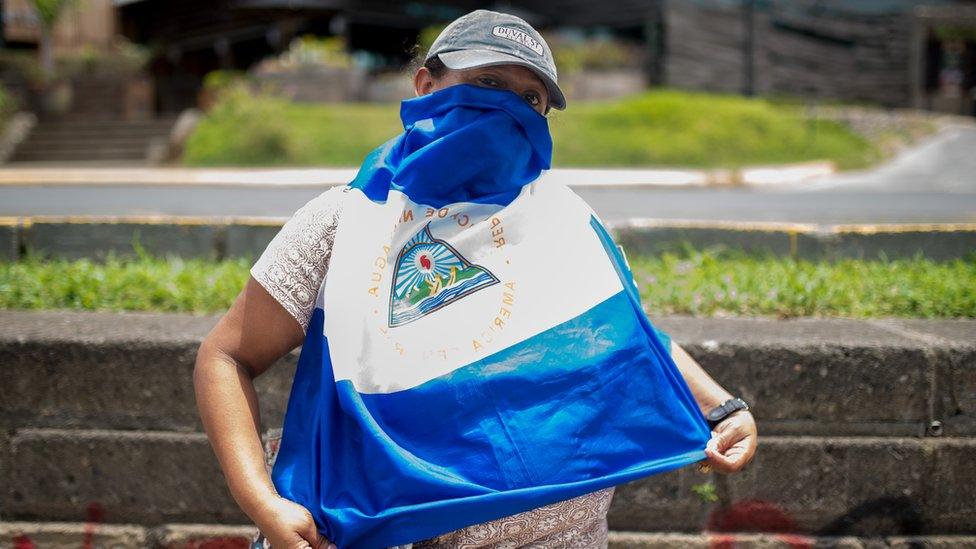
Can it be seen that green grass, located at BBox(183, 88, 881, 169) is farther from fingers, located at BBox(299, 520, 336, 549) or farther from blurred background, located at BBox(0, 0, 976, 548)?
fingers, located at BBox(299, 520, 336, 549)

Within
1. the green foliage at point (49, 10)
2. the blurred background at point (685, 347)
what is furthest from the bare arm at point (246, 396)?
the green foliage at point (49, 10)

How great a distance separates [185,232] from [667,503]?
3038mm

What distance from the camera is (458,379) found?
5.11ft

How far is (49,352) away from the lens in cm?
269

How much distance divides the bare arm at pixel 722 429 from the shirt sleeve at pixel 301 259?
78 centimetres

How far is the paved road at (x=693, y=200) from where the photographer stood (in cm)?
796

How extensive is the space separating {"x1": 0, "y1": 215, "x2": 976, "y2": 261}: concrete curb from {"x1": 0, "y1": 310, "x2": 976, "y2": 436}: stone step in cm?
185

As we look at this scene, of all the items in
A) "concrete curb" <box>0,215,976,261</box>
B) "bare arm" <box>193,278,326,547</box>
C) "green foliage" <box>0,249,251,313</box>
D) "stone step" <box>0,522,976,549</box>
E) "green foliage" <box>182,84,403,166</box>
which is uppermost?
"bare arm" <box>193,278,326,547</box>

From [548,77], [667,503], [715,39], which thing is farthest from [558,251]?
[715,39]

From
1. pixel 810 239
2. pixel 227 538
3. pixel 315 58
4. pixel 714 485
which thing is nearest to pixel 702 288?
pixel 714 485

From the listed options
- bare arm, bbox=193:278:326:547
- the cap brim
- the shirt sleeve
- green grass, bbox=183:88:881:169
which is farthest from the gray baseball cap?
green grass, bbox=183:88:881:169

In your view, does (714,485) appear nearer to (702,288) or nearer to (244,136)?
(702,288)

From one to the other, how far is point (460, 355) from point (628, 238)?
3.11 metres

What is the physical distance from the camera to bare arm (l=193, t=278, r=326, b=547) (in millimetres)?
1541
